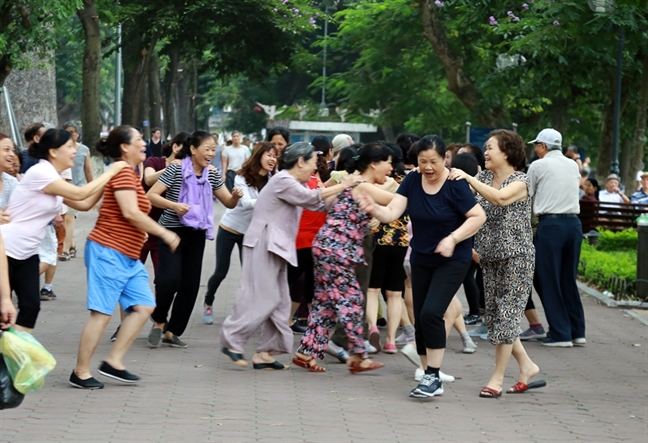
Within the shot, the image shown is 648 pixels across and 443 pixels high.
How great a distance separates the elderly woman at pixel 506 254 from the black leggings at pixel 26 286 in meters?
2.96

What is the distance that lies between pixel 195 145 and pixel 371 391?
270 cm

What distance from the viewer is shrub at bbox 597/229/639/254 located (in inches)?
738

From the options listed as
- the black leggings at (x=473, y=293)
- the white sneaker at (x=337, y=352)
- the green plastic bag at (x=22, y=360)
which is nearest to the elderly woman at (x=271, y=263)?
the white sneaker at (x=337, y=352)

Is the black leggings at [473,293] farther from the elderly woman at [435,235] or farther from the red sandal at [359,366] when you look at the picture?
the elderly woman at [435,235]

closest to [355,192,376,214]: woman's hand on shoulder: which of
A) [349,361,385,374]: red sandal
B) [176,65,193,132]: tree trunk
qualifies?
[349,361,385,374]: red sandal

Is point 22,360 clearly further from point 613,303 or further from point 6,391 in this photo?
point 613,303

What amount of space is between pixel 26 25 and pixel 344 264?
563 inches

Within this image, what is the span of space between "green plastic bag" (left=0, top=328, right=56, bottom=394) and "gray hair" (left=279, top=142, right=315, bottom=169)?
11.7 ft

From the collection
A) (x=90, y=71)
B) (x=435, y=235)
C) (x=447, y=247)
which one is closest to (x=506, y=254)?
(x=435, y=235)

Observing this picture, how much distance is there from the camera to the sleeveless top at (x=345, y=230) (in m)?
8.62

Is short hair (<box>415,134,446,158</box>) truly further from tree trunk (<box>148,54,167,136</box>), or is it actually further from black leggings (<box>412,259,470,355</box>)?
tree trunk (<box>148,54,167,136</box>)

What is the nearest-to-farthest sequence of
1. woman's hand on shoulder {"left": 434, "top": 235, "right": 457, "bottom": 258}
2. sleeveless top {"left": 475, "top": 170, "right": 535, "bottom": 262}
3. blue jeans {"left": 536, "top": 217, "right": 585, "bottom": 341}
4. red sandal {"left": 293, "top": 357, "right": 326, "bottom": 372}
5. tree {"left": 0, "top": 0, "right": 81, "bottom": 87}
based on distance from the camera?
woman's hand on shoulder {"left": 434, "top": 235, "right": 457, "bottom": 258}
sleeveless top {"left": 475, "top": 170, "right": 535, "bottom": 262}
red sandal {"left": 293, "top": 357, "right": 326, "bottom": 372}
blue jeans {"left": 536, "top": 217, "right": 585, "bottom": 341}
tree {"left": 0, "top": 0, "right": 81, "bottom": 87}

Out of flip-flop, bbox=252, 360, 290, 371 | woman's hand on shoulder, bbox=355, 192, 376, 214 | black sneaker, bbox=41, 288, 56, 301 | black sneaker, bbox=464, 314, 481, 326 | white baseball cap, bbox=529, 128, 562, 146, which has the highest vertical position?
white baseball cap, bbox=529, 128, 562, 146

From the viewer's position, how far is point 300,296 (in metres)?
10.7
